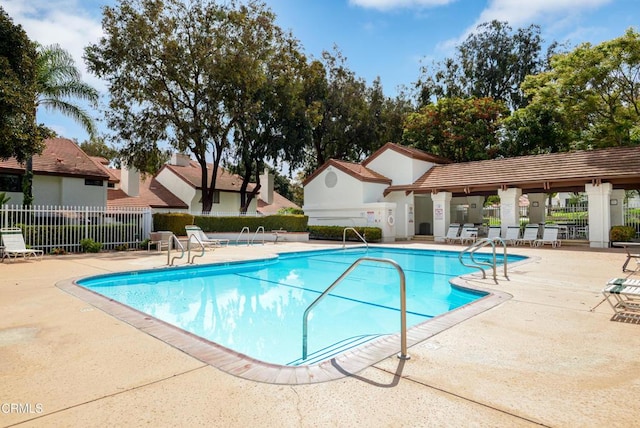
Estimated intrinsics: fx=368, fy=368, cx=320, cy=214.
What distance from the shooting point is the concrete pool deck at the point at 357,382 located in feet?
8.95

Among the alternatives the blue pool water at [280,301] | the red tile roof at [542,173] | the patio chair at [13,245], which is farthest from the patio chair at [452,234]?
the patio chair at [13,245]

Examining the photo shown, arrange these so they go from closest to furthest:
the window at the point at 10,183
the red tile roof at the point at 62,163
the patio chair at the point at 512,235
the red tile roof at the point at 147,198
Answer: the patio chair at the point at 512,235 < the window at the point at 10,183 < the red tile roof at the point at 62,163 < the red tile roof at the point at 147,198

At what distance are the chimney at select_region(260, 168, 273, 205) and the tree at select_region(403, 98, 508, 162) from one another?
16172 mm

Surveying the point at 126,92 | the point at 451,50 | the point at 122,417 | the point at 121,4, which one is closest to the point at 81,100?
the point at 126,92

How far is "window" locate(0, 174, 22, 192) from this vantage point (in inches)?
838

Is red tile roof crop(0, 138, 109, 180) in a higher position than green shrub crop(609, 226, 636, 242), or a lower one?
higher

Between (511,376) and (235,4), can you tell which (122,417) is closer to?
(511,376)

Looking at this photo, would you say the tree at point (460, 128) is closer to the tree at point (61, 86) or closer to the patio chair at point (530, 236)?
the patio chair at point (530, 236)

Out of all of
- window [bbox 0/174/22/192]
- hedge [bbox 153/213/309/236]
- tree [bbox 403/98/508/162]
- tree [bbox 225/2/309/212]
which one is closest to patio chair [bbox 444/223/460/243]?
hedge [bbox 153/213/309/236]

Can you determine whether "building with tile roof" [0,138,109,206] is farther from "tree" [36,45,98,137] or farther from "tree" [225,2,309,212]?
"tree" [225,2,309,212]

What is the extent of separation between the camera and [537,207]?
86.5 ft

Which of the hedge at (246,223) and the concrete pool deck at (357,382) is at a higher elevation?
the hedge at (246,223)

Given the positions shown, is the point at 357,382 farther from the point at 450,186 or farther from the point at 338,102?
the point at 338,102

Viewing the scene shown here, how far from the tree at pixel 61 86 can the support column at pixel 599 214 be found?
86.0 ft
